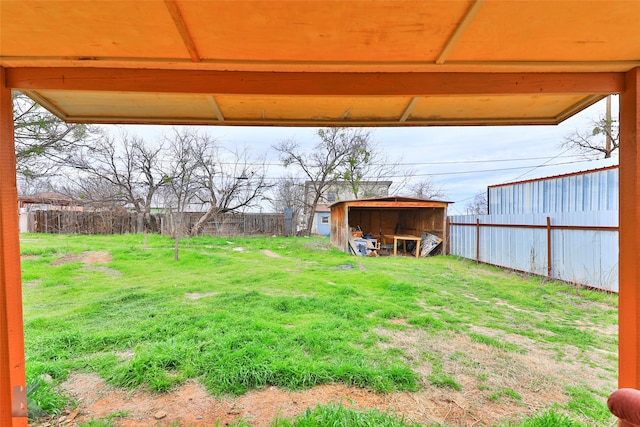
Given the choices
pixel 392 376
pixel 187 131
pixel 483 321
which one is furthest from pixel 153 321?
pixel 187 131

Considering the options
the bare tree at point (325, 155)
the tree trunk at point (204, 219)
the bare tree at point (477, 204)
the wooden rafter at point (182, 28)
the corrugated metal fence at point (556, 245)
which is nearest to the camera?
the wooden rafter at point (182, 28)

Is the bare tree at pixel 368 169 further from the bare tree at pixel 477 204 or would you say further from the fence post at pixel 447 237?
the fence post at pixel 447 237

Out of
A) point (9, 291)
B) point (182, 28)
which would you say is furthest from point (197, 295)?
point (182, 28)

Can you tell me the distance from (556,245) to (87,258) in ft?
39.5

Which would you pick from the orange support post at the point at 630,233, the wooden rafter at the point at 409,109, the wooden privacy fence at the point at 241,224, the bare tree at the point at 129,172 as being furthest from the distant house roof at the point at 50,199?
the orange support post at the point at 630,233

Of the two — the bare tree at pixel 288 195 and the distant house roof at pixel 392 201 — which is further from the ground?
the bare tree at pixel 288 195

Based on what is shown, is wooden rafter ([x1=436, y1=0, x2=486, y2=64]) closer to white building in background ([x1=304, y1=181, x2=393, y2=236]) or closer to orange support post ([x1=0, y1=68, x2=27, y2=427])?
orange support post ([x1=0, y1=68, x2=27, y2=427])

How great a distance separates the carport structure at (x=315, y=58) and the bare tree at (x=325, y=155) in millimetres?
16109

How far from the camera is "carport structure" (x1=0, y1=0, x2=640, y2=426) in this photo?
41.6 inches

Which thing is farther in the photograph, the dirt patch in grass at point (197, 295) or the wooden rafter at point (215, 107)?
the dirt patch in grass at point (197, 295)

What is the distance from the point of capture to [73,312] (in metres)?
4.07

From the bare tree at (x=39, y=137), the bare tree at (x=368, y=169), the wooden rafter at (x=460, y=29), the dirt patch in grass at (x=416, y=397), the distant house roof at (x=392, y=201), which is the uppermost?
the bare tree at (x=368, y=169)

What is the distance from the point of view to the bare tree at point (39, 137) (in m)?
5.92

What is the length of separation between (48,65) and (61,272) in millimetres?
7198
